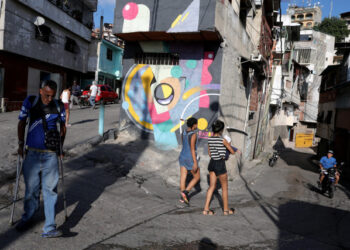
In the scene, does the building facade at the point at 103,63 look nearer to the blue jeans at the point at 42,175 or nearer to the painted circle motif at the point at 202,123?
the painted circle motif at the point at 202,123

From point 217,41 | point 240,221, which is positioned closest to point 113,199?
point 240,221

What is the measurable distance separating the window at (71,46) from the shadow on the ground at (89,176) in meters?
16.3

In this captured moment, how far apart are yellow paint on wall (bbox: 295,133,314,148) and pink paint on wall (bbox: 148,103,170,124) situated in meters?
31.8

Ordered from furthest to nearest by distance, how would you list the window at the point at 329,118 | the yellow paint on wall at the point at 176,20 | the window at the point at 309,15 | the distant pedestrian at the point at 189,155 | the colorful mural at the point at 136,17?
1. the window at the point at 309,15
2. the window at the point at 329,118
3. the colorful mural at the point at 136,17
4. the yellow paint on wall at the point at 176,20
5. the distant pedestrian at the point at 189,155

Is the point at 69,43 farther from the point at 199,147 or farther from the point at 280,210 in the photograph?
the point at 280,210

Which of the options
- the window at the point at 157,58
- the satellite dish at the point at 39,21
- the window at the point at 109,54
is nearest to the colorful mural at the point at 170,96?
the window at the point at 157,58

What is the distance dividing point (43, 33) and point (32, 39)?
1341 millimetres

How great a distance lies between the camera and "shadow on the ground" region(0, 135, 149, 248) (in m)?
3.96

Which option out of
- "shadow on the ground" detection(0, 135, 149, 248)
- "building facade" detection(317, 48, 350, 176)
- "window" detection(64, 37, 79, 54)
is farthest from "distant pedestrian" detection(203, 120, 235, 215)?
"window" detection(64, 37, 79, 54)

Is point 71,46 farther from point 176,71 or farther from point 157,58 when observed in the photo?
point 176,71

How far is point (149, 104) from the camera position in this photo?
8.85 m

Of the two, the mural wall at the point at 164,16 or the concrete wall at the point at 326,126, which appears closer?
the mural wall at the point at 164,16

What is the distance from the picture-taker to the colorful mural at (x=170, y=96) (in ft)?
27.2

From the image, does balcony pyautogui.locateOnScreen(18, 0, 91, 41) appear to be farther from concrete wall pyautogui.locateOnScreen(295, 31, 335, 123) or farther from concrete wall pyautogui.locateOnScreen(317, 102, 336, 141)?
concrete wall pyautogui.locateOnScreen(295, 31, 335, 123)
